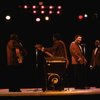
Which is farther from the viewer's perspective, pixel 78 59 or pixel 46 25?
pixel 46 25

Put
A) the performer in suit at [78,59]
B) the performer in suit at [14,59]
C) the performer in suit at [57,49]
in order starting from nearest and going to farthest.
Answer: the performer in suit at [14,59] < the performer in suit at [57,49] < the performer in suit at [78,59]

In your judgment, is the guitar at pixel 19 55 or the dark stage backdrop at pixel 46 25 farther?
the dark stage backdrop at pixel 46 25

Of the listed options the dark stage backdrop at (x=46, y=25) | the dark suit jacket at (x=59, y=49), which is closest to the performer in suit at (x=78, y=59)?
the dark suit jacket at (x=59, y=49)

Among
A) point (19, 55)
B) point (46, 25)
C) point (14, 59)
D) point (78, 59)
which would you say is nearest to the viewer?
point (14, 59)

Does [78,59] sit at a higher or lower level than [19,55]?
lower

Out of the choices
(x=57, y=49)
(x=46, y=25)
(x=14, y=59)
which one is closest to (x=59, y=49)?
(x=57, y=49)

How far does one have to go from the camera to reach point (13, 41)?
15297 millimetres

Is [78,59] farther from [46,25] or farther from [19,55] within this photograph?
[46,25]

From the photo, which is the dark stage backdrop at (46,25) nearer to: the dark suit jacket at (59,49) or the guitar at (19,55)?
the dark suit jacket at (59,49)

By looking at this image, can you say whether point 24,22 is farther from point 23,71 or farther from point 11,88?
point 11,88

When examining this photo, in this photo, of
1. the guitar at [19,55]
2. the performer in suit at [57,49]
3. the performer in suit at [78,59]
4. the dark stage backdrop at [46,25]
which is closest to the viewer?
the guitar at [19,55]

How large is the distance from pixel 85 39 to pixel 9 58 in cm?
463
